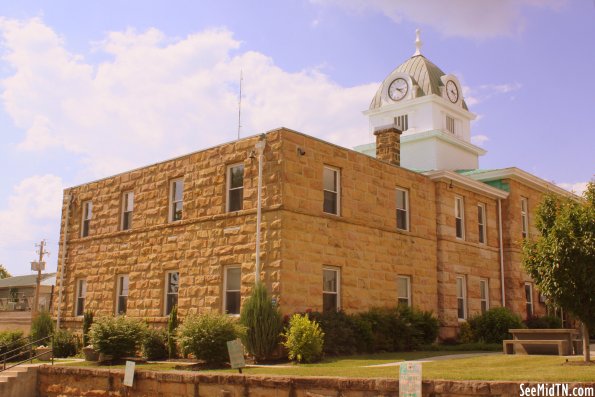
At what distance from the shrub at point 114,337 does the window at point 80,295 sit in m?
6.97

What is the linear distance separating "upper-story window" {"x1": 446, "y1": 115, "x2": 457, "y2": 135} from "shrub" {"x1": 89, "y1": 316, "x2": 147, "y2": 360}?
69.8ft

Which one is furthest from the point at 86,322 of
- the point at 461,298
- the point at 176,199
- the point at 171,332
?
the point at 461,298

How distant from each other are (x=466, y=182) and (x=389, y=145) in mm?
3700

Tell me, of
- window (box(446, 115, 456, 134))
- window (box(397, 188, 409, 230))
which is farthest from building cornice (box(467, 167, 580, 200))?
window (box(397, 188, 409, 230))

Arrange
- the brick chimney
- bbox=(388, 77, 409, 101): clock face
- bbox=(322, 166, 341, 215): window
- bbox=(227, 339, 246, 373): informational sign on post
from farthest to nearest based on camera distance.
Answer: bbox=(388, 77, 409, 101): clock face
the brick chimney
bbox=(322, 166, 341, 215): window
bbox=(227, 339, 246, 373): informational sign on post

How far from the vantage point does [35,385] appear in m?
18.9

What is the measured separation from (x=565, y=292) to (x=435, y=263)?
10607 mm

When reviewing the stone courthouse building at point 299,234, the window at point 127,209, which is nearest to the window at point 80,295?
the stone courthouse building at point 299,234

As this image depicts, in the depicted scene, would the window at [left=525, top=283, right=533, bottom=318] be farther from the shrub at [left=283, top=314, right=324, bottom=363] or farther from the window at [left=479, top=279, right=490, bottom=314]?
the shrub at [left=283, top=314, right=324, bottom=363]

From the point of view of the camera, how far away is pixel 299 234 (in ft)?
61.6

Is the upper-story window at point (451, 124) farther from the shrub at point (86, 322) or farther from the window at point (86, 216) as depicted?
the shrub at point (86, 322)

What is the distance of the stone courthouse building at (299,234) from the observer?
1914 centimetres

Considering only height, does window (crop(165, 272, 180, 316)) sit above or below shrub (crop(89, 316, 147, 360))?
above

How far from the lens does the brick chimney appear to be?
971 inches
